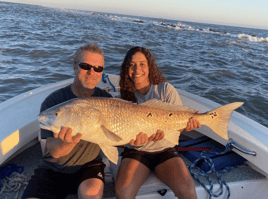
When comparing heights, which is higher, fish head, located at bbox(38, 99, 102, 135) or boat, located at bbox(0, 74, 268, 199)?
fish head, located at bbox(38, 99, 102, 135)

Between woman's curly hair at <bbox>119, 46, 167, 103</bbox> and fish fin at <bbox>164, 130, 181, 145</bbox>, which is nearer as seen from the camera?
fish fin at <bbox>164, 130, 181, 145</bbox>

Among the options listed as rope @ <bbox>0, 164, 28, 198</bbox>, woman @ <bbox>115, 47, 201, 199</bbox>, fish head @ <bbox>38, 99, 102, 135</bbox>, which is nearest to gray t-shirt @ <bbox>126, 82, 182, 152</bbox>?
woman @ <bbox>115, 47, 201, 199</bbox>

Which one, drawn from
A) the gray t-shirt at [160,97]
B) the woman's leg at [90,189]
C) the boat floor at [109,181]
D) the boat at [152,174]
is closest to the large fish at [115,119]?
the gray t-shirt at [160,97]

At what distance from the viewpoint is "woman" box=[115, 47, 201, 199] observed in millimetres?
2555

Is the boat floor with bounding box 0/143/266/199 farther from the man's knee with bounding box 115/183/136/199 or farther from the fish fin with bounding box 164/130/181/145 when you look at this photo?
the fish fin with bounding box 164/130/181/145

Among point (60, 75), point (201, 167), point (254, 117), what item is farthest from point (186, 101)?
point (60, 75)

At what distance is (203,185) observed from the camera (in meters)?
3.02

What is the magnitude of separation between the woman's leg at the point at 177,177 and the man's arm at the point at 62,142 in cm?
131

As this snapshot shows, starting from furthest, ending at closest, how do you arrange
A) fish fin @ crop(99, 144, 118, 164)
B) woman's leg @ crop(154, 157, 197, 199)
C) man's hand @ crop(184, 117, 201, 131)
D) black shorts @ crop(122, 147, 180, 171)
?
1. black shorts @ crop(122, 147, 180, 171)
2. man's hand @ crop(184, 117, 201, 131)
3. woman's leg @ crop(154, 157, 197, 199)
4. fish fin @ crop(99, 144, 118, 164)

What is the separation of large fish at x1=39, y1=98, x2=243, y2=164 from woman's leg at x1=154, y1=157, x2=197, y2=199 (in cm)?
33

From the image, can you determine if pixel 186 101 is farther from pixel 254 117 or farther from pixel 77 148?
pixel 254 117

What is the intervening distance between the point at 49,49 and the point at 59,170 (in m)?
12.9

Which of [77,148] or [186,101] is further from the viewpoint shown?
[186,101]

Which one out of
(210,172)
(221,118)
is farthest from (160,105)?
(210,172)
